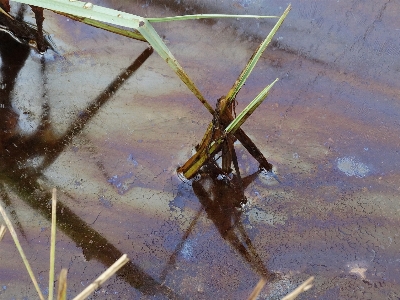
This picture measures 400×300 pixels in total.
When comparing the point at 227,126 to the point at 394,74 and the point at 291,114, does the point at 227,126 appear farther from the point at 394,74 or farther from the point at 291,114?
the point at 394,74

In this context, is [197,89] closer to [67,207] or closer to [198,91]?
[198,91]

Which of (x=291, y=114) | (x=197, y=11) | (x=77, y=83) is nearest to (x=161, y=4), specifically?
(x=197, y=11)

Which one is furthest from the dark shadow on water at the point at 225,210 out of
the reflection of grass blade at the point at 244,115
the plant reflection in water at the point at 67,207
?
the reflection of grass blade at the point at 244,115

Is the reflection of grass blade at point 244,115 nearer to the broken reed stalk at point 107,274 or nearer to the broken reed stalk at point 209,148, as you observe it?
the broken reed stalk at point 209,148

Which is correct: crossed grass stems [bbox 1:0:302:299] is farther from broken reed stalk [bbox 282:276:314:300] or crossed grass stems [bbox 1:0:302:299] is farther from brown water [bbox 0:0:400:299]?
broken reed stalk [bbox 282:276:314:300]

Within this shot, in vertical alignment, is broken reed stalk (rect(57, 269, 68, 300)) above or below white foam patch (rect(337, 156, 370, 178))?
above

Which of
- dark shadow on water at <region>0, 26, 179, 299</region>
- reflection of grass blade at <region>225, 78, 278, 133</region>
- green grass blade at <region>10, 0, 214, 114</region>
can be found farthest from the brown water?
Answer: green grass blade at <region>10, 0, 214, 114</region>
